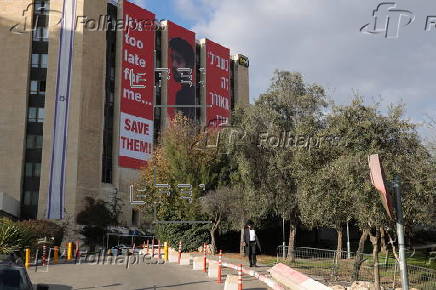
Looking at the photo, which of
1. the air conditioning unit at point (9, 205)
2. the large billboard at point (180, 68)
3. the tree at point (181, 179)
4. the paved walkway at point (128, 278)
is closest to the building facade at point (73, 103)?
the air conditioning unit at point (9, 205)

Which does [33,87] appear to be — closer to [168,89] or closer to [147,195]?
[168,89]

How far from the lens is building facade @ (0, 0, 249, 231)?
56.6m

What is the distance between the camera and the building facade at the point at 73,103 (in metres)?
56.6

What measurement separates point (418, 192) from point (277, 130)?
1176 centimetres

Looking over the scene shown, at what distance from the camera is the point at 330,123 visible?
1545cm

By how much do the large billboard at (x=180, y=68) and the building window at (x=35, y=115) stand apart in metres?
17.5

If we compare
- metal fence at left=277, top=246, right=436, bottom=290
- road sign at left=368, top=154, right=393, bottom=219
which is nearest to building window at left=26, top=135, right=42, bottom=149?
metal fence at left=277, top=246, right=436, bottom=290

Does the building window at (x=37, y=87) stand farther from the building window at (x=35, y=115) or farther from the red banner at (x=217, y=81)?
the red banner at (x=217, y=81)

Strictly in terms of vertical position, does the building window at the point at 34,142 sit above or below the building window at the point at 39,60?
below

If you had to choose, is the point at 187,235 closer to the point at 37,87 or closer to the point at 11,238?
the point at 11,238

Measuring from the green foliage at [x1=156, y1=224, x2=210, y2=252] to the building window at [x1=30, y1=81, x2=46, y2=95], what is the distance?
33.4m

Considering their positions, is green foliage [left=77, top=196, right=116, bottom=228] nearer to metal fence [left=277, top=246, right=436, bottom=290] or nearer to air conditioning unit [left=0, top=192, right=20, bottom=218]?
air conditioning unit [left=0, top=192, right=20, bottom=218]

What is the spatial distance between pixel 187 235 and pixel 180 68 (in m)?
41.3

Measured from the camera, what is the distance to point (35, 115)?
58.4 metres
